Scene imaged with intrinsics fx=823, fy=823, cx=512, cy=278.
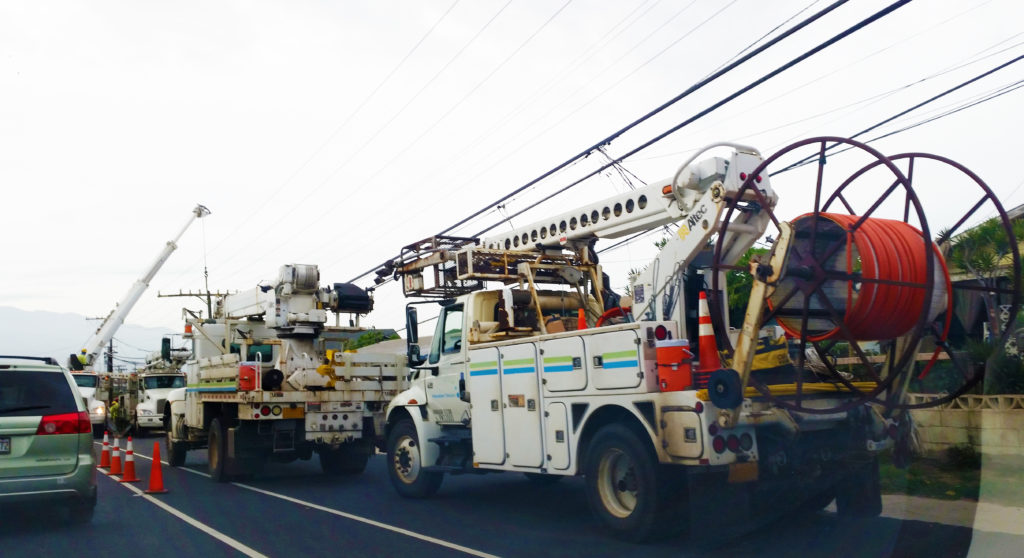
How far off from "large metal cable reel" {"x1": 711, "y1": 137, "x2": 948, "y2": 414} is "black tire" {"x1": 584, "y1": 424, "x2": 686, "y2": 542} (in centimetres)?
114

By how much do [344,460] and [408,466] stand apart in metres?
3.51

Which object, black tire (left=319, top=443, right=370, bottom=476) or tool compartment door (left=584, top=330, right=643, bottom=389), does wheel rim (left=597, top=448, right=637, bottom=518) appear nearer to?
tool compartment door (left=584, top=330, right=643, bottom=389)

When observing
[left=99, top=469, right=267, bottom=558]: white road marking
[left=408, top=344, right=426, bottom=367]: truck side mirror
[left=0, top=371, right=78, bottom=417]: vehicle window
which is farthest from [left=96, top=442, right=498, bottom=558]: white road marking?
[left=0, top=371, right=78, bottom=417]: vehicle window

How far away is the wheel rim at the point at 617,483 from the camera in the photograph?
7.38 meters

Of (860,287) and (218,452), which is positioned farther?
(218,452)

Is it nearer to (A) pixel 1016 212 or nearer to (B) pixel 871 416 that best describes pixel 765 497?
(B) pixel 871 416

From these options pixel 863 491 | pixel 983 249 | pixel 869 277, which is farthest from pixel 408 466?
pixel 983 249

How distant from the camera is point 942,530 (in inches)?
287

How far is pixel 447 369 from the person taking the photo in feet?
34.0

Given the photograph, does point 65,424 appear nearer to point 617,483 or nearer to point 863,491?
point 617,483

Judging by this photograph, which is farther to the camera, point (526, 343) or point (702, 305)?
point (526, 343)

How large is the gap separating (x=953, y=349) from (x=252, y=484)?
33.0 ft

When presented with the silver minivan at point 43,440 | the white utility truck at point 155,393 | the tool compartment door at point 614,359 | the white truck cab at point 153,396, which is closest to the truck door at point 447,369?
the tool compartment door at point 614,359

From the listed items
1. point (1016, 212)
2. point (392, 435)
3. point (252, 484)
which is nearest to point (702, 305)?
point (392, 435)
